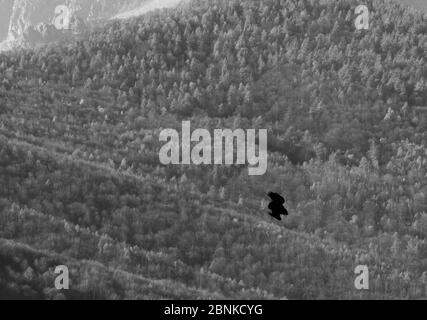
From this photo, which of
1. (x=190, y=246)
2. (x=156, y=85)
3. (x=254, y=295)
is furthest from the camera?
(x=156, y=85)

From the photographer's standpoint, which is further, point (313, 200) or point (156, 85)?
point (156, 85)

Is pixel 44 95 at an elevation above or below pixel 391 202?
above

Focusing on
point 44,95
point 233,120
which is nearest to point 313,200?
point 233,120
